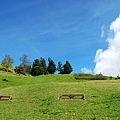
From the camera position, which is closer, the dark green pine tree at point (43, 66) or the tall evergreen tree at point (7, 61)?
the dark green pine tree at point (43, 66)

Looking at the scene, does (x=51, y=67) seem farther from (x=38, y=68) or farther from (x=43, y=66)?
(x=38, y=68)

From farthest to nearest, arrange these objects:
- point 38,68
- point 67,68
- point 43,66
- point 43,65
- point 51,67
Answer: point 51,67
point 43,65
point 43,66
point 67,68
point 38,68

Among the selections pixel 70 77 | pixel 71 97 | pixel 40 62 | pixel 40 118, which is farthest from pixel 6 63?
pixel 40 118

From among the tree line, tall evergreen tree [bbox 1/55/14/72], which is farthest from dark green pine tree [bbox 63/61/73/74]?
tall evergreen tree [bbox 1/55/14/72]

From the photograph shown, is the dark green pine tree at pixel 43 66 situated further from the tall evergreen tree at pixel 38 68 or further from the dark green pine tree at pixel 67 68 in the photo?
the dark green pine tree at pixel 67 68

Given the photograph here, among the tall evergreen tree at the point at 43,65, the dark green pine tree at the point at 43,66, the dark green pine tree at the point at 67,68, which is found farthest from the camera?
the dark green pine tree at the point at 67,68

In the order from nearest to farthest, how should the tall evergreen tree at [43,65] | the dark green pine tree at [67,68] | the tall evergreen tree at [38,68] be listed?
the tall evergreen tree at [38,68] → the tall evergreen tree at [43,65] → the dark green pine tree at [67,68]

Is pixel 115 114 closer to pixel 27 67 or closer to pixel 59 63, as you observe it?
pixel 59 63

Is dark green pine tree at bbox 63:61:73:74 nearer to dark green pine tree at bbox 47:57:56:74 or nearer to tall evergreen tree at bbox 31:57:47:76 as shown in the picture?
dark green pine tree at bbox 47:57:56:74

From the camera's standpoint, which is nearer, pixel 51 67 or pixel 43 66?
pixel 43 66

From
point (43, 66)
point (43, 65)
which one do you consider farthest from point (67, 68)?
point (43, 65)

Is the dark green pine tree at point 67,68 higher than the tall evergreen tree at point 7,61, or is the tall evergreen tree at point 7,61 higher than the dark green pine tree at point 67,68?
the tall evergreen tree at point 7,61

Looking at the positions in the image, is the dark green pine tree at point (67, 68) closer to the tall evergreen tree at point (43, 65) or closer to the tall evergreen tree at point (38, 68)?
the tall evergreen tree at point (43, 65)

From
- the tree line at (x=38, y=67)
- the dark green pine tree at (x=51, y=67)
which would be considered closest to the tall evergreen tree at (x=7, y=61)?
the tree line at (x=38, y=67)
